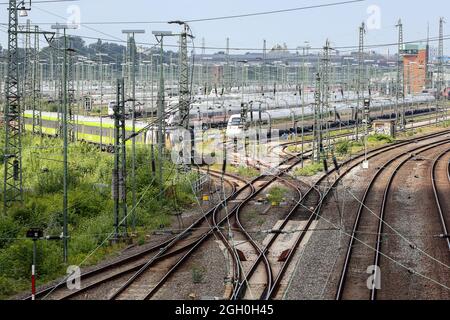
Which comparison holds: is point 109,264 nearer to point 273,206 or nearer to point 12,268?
point 12,268

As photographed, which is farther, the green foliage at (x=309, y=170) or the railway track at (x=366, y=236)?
the green foliage at (x=309, y=170)

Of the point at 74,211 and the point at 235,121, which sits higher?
the point at 235,121

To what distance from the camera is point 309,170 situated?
3291 cm

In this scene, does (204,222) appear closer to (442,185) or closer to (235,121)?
(442,185)

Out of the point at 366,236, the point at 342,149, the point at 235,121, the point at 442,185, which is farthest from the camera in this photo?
the point at 235,121

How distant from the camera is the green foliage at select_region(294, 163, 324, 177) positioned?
3238 cm

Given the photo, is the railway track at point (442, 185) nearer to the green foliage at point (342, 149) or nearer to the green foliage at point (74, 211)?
the green foliage at point (342, 149)

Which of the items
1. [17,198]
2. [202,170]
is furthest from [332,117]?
[17,198]

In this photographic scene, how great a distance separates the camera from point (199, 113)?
47844 mm

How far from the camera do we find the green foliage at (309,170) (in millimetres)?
32375

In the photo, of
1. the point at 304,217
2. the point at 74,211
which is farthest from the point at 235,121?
the point at 74,211

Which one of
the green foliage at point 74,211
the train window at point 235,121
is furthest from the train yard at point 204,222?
the train window at point 235,121

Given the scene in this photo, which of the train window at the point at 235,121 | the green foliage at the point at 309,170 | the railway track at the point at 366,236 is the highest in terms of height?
the train window at the point at 235,121
